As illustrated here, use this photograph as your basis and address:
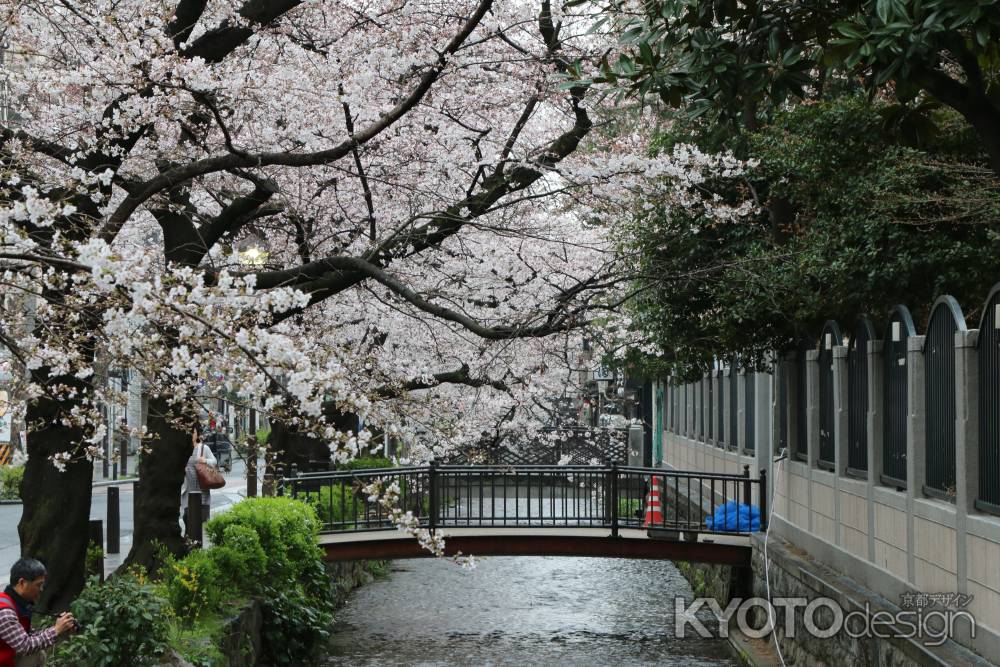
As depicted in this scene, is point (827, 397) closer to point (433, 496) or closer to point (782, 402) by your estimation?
point (782, 402)

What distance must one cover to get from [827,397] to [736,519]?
3159mm

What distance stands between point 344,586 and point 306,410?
1507 cm

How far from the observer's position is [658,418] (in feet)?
135

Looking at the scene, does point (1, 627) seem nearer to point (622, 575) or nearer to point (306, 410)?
point (306, 410)

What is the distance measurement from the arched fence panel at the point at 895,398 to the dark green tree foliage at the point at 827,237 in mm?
733

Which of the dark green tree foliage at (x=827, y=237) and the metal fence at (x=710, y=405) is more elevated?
the dark green tree foliage at (x=827, y=237)

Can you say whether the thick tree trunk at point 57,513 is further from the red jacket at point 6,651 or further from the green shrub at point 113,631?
the red jacket at point 6,651

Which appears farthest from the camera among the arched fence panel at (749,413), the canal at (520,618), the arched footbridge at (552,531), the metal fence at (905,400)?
the arched fence panel at (749,413)

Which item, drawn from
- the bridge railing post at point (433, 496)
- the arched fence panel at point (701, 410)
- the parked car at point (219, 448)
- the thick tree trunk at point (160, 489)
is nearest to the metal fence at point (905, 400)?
the bridge railing post at point (433, 496)

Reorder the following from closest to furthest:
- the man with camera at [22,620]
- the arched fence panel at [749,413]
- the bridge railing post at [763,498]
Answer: the man with camera at [22,620] → the bridge railing post at [763,498] → the arched fence panel at [749,413]

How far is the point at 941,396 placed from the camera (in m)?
9.67

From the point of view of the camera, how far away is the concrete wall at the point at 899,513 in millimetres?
8438

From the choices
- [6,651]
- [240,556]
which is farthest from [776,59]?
[240,556]

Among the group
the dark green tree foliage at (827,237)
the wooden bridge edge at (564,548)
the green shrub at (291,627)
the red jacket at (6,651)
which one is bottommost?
the green shrub at (291,627)
